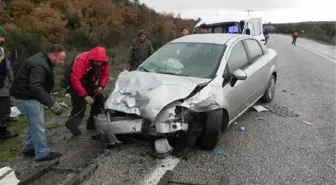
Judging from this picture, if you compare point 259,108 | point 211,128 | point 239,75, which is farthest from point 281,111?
point 211,128

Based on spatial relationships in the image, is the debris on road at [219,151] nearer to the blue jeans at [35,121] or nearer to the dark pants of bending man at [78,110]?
the dark pants of bending man at [78,110]

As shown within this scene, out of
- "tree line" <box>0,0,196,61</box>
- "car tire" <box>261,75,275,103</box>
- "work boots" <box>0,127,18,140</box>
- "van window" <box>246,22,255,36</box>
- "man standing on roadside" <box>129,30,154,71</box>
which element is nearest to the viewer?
"work boots" <box>0,127,18,140</box>

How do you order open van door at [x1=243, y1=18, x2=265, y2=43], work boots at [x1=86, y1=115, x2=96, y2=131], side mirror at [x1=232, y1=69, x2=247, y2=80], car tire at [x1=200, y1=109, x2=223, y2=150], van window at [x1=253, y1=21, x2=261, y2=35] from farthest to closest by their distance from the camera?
van window at [x1=253, y1=21, x2=261, y2=35] → open van door at [x1=243, y1=18, x2=265, y2=43] → work boots at [x1=86, y1=115, x2=96, y2=131] → side mirror at [x1=232, y1=69, x2=247, y2=80] → car tire at [x1=200, y1=109, x2=223, y2=150]

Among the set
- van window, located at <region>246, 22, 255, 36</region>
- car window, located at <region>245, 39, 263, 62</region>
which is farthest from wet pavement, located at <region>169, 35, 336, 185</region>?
van window, located at <region>246, 22, 255, 36</region>

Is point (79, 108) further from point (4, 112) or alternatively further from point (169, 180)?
point (169, 180)

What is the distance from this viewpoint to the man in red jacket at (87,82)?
512cm

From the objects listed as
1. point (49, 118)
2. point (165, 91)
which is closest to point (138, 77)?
point (165, 91)

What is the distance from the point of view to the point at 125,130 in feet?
14.5

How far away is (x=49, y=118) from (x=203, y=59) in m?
3.16

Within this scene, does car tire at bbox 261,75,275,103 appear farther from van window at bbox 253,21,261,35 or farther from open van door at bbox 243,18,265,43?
van window at bbox 253,21,261,35

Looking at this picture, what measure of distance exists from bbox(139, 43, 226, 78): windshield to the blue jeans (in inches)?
73.5

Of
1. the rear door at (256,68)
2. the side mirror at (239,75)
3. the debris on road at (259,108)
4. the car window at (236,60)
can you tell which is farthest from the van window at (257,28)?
the side mirror at (239,75)

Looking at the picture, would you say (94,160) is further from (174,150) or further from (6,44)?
(6,44)

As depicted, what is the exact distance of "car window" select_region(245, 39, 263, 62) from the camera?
639 cm
